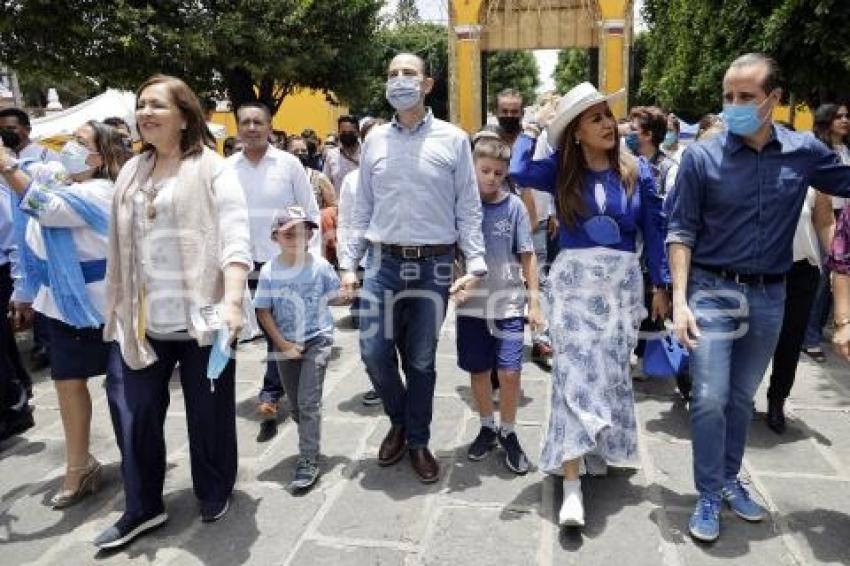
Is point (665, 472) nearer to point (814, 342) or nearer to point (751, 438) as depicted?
point (751, 438)

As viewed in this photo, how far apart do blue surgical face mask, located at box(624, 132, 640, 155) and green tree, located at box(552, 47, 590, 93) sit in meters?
42.0

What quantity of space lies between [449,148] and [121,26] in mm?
12588

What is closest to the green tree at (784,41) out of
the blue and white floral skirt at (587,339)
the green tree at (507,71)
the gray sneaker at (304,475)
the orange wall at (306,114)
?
the blue and white floral skirt at (587,339)

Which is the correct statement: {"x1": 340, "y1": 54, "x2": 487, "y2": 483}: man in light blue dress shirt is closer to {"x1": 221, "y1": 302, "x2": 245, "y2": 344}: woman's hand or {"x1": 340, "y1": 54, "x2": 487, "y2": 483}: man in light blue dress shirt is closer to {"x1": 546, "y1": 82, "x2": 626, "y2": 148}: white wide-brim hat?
{"x1": 546, "y1": 82, "x2": 626, "y2": 148}: white wide-brim hat

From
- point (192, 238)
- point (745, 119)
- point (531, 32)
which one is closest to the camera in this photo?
point (745, 119)

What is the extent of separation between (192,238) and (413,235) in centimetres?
108

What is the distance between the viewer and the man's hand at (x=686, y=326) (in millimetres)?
3090

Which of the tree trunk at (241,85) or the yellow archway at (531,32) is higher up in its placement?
the yellow archway at (531,32)

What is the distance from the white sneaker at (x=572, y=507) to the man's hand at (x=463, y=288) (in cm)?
100

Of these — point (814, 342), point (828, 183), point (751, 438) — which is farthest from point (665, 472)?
point (814, 342)

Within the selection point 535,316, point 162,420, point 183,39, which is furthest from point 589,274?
point 183,39

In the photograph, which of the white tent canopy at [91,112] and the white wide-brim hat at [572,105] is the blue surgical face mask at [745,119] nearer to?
the white wide-brim hat at [572,105]

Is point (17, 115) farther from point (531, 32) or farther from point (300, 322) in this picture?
point (531, 32)

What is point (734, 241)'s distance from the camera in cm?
309
